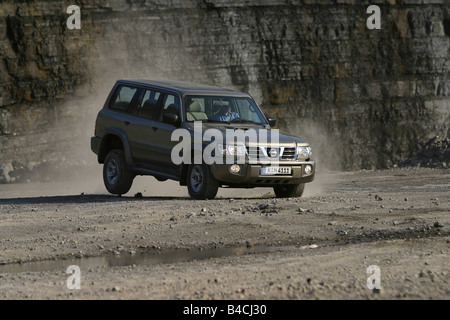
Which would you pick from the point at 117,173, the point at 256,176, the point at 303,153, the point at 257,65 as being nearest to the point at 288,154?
the point at 303,153

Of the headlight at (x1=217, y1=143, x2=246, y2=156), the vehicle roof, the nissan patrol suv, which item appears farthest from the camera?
the vehicle roof

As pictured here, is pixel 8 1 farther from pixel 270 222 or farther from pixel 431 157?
pixel 270 222

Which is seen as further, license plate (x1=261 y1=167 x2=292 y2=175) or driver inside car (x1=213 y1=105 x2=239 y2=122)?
driver inside car (x1=213 y1=105 x2=239 y2=122)

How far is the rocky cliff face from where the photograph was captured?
102ft

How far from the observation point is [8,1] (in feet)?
102

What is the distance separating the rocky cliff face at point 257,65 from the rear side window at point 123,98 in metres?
11.8

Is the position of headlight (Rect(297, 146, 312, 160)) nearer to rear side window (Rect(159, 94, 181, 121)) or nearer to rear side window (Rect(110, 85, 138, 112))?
rear side window (Rect(159, 94, 181, 121))

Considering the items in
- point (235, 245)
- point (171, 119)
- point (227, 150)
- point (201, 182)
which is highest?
point (171, 119)

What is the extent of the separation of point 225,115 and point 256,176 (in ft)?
4.89

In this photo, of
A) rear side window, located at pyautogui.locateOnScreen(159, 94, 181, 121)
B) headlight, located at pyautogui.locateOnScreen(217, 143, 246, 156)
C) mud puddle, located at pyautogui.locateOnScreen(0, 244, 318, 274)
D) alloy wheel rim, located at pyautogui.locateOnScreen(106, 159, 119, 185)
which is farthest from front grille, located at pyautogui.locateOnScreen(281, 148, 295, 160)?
mud puddle, located at pyautogui.locateOnScreen(0, 244, 318, 274)

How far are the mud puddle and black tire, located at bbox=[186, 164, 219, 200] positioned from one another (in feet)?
14.1

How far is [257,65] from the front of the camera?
122 feet

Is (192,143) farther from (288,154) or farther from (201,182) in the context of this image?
(288,154)
